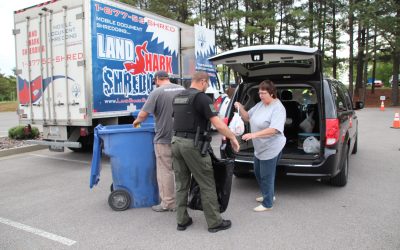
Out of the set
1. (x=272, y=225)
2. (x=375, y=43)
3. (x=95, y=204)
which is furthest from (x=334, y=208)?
(x=375, y=43)

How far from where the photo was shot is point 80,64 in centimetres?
686

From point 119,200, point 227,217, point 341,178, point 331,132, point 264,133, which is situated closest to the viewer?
point 264,133

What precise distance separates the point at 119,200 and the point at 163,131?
1066 mm

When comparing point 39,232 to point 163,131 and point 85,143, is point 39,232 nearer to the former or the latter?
point 163,131

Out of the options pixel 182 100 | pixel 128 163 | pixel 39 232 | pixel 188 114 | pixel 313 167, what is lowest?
pixel 39 232

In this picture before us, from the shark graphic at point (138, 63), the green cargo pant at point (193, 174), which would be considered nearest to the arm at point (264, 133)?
the green cargo pant at point (193, 174)

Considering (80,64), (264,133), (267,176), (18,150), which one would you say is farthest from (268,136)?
(18,150)

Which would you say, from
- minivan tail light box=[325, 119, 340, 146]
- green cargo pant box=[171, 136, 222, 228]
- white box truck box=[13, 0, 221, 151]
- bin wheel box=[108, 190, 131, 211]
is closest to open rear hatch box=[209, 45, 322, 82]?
minivan tail light box=[325, 119, 340, 146]

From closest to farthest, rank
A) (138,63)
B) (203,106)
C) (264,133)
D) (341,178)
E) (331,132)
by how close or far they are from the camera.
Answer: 1. (203,106)
2. (264,133)
3. (331,132)
4. (341,178)
5. (138,63)

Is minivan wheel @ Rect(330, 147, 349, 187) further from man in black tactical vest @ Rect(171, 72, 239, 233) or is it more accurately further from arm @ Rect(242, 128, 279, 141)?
man in black tactical vest @ Rect(171, 72, 239, 233)

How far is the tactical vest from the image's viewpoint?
3543mm

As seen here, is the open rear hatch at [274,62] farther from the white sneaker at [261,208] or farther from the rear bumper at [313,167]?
the white sneaker at [261,208]

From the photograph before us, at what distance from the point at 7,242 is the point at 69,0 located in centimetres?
491

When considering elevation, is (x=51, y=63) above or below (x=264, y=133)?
above
